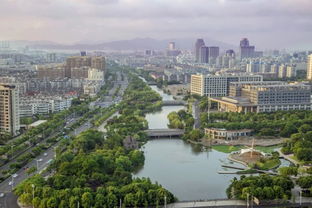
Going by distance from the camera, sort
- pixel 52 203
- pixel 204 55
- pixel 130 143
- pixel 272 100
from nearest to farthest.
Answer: pixel 52 203, pixel 130 143, pixel 272 100, pixel 204 55

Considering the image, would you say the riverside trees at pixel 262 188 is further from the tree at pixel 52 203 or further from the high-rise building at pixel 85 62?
the high-rise building at pixel 85 62

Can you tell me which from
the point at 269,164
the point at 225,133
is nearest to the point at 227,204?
the point at 269,164

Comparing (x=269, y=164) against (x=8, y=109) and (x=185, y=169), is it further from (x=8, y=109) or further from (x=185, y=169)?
(x=8, y=109)

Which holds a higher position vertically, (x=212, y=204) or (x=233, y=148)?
(x=233, y=148)

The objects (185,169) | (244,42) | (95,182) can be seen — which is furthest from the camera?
(244,42)

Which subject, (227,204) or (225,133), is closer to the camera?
(227,204)

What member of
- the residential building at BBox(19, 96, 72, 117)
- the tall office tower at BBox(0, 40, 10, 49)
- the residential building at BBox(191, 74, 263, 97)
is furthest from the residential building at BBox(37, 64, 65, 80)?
the tall office tower at BBox(0, 40, 10, 49)

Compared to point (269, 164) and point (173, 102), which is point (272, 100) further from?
point (269, 164)

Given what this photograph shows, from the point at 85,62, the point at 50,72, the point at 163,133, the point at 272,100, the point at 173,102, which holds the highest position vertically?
the point at 85,62

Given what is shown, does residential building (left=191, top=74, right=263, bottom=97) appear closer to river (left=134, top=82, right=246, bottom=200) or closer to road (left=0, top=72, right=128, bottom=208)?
river (left=134, top=82, right=246, bottom=200)

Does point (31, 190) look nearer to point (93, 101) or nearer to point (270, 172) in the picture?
point (270, 172)

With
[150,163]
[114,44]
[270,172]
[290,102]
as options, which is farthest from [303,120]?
[114,44]

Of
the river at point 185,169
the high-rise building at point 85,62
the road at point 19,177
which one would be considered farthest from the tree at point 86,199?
the high-rise building at point 85,62
